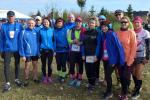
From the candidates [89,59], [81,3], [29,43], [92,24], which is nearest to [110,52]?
[89,59]

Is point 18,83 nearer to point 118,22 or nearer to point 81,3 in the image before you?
point 118,22

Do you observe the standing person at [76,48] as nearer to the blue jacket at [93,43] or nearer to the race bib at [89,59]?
the blue jacket at [93,43]

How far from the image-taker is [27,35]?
10219 mm

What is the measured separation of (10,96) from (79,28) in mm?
2602

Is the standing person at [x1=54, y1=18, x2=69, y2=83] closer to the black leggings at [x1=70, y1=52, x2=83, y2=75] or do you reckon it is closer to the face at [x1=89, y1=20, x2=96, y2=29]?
the black leggings at [x1=70, y1=52, x2=83, y2=75]

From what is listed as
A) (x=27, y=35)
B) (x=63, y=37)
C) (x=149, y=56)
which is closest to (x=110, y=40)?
(x=149, y=56)

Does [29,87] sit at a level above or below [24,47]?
below

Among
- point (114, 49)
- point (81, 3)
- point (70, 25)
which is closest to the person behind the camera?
point (114, 49)

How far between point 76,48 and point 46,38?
0.91 m

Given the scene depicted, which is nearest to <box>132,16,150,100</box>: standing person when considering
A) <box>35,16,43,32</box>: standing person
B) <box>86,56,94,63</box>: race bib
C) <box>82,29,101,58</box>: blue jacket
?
<box>82,29,101,58</box>: blue jacket

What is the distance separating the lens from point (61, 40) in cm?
1034

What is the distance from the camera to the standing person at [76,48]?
32.8 ft

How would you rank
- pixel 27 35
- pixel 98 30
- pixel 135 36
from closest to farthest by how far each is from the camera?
1. pixel 135 36
2. pixel 98 30
3. pixel 27 35

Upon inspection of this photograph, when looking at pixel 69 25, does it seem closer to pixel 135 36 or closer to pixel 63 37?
pixel 63 37
